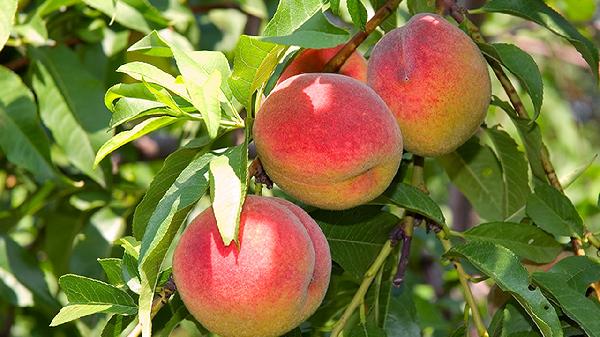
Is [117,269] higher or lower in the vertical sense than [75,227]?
higher

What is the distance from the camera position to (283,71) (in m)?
1.30

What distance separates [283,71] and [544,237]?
1.57 ft

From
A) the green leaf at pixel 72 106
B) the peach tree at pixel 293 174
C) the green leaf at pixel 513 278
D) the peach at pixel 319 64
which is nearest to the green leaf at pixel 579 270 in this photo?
the peach tree at pixel 293 174

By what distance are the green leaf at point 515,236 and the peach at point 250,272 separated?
41 cm

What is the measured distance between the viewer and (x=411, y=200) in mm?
1322

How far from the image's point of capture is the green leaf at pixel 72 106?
175 cm

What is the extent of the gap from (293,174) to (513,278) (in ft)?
1.01

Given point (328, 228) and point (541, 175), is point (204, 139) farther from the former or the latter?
point (541, 175)

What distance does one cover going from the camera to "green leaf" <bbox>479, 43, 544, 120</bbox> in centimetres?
133

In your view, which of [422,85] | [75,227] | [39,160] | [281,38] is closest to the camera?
[281,38]

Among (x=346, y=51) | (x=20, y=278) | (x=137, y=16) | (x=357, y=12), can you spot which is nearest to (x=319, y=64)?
(x=346, y=51)

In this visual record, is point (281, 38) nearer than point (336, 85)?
Yes

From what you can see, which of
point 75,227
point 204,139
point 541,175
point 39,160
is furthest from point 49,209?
point 541,175

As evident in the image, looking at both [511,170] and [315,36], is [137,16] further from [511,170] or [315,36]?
[315,36]
